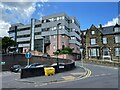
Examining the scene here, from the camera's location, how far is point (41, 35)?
7506cm

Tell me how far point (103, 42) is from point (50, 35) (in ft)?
74.4

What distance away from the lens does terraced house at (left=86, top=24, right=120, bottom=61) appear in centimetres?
5369

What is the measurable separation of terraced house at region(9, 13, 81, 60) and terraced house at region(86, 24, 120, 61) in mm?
10359

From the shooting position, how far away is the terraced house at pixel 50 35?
230 feet

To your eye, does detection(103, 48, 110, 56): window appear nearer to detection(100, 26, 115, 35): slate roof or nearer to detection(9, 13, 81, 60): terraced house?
detection(100, 26, 115, 35): slate roof

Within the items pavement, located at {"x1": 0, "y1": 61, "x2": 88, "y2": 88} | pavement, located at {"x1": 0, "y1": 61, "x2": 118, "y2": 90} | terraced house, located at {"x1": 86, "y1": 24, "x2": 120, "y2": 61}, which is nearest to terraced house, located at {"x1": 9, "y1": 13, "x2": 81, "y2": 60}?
terraced house, located at {"x1": 86, "y1": 24, "x2": 120, "y2": 61}

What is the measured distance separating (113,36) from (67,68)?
29950 millimetres

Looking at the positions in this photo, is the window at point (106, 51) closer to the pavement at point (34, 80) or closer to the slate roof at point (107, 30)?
the slate roof at point (107, 30)

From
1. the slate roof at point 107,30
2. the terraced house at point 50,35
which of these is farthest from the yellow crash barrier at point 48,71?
the terraced house at point 50,35

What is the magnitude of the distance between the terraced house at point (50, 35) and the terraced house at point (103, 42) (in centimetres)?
1036

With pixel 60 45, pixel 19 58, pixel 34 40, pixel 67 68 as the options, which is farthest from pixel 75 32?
pixel 67 68

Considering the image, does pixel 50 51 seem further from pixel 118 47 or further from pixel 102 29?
pixel 118 47

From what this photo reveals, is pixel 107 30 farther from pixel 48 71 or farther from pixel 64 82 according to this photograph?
pixel 64 82

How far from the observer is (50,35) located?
7194cm
